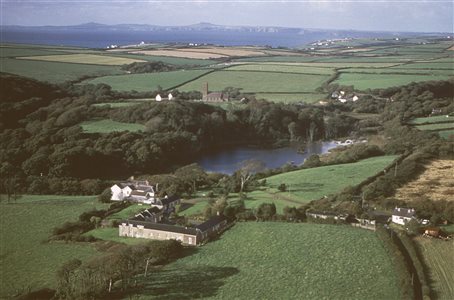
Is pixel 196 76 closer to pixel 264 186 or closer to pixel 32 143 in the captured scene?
pixel 32 143

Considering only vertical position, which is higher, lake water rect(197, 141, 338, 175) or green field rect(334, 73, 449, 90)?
green field rect(334, 73, 449, 90)

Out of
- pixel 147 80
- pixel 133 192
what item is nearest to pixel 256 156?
pixel 133 192

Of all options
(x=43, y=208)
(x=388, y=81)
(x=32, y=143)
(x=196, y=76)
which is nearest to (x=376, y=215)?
(x=43, y=208)

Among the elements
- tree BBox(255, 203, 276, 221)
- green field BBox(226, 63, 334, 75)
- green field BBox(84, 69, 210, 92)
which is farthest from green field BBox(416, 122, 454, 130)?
green field BBox(226, 63, 334, 75)

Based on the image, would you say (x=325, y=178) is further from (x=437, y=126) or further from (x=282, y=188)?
(x=437, y=126)

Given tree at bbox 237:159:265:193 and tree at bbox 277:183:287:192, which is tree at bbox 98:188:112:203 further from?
tree at bbox 277:183:287:192

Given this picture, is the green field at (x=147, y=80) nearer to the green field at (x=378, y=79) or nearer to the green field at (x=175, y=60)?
the green field at (x=175, y=60)
